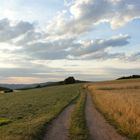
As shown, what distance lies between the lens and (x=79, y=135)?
61.7 feet

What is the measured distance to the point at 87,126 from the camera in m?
22.5

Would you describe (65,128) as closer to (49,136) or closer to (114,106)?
(49,136)

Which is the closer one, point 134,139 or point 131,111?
point 134,139

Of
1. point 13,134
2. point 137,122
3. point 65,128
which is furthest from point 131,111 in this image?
point 13,134

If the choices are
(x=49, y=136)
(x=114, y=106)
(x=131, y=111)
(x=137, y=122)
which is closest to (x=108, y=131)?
(x=137, y=122)

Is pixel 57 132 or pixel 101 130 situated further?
pixel 101 130

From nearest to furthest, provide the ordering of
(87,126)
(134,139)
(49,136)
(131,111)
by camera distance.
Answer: (134,139) → (49,136) → (87,126) → (131,111)

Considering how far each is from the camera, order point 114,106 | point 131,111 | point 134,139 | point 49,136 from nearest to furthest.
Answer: point 134,139 < point 49,136 < point 131,111 < point 114,106


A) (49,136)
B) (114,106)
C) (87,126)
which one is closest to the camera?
(49,136)

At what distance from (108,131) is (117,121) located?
127 inches

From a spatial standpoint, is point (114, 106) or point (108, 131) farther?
point (114, 106)

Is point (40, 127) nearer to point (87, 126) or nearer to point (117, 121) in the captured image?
point (87, 126)

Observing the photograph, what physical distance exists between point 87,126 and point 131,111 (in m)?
4.07

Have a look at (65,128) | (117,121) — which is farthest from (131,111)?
(65,128)
